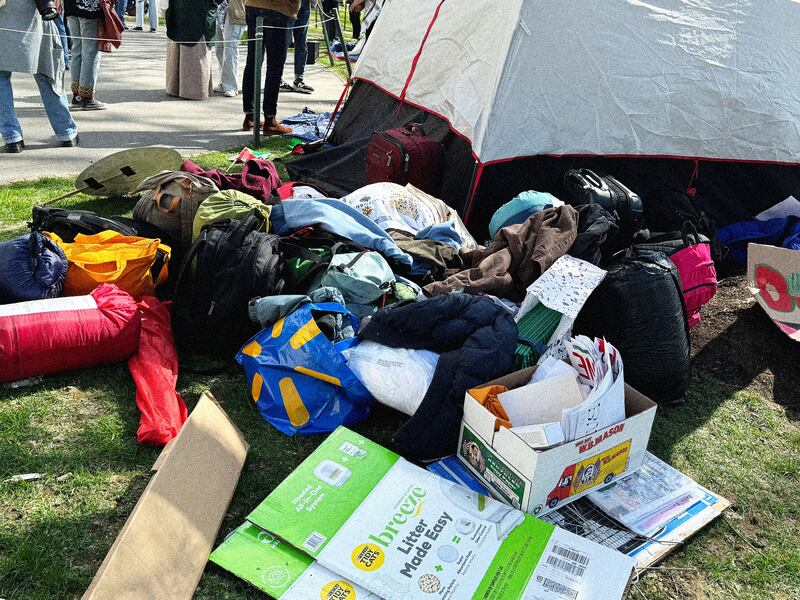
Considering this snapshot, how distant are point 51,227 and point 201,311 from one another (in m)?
0.94

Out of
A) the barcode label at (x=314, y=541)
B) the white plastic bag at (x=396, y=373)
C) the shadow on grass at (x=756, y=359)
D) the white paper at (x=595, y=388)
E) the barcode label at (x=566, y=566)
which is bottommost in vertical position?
the barcode label at (x=314, y=541)

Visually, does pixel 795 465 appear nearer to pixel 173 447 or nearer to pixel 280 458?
pixel 280 458

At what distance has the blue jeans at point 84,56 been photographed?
611 cm

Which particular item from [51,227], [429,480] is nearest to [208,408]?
[429,480]

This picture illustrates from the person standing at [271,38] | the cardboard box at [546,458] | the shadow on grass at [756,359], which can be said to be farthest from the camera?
the person standing at [271,38]

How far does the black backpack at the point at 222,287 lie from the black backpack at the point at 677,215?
8.10 ft

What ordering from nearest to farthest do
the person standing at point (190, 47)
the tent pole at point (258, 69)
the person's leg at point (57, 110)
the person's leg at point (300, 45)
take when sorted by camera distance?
the person's leg at point (57, 110), the tent pole at point (258, 69), the person standing at point (190, 47), the person's leg at point (300, 45)

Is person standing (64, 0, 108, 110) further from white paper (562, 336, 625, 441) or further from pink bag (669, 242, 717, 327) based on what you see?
white paper (562, 336, 625, 441)

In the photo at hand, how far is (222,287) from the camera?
287cm

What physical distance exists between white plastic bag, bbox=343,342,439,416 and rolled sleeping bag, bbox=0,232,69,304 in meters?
1.23

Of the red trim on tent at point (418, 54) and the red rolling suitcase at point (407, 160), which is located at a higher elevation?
the red trim on tent at point (418, 54)

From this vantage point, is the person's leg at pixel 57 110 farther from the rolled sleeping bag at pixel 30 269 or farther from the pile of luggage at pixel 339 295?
the rolled sleeping bag at pixel 30 269

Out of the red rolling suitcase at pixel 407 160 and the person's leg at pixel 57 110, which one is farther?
the person's leg at pixel 57 110

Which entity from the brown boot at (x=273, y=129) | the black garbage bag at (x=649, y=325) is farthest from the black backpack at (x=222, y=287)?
the brown boot at (x=273, y=129)
